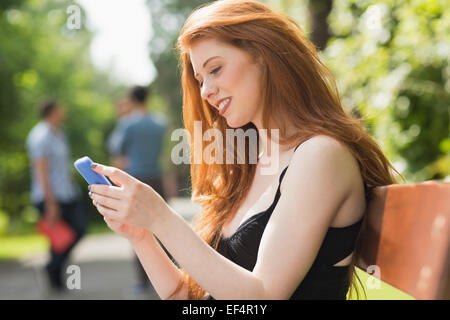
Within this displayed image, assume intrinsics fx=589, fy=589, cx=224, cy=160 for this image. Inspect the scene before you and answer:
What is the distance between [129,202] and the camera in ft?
4.67

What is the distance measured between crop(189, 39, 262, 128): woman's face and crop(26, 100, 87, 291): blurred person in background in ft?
15.6

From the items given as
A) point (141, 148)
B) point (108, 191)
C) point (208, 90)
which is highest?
point (208, 90)

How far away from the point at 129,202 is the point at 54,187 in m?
5.11

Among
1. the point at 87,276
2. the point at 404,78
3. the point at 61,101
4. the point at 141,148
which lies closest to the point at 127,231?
the point at 404,78

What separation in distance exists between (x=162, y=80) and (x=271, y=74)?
26.8m

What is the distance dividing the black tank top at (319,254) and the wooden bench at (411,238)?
2.9 inches

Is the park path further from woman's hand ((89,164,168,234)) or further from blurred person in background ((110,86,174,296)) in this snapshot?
woman's hand ((89,164,168,234))

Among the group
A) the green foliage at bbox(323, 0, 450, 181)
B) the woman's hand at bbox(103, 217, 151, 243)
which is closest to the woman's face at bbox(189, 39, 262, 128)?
the woman's hand at bbox(103, 217, 151, 243)

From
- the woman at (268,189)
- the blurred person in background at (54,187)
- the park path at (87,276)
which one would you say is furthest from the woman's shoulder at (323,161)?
the blurred person in background at (54,187)

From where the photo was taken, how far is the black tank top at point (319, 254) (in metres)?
1.62

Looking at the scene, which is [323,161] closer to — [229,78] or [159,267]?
[229,78]

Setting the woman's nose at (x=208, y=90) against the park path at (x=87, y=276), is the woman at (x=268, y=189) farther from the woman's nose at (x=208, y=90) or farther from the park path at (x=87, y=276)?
the park path at (x=87, y=276)

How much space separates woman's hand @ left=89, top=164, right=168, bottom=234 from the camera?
1424mm

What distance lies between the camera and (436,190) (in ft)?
4.29
